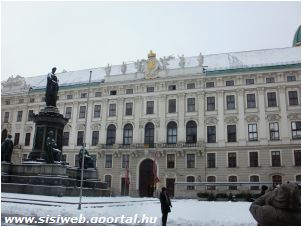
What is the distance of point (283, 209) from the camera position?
5.72 meters

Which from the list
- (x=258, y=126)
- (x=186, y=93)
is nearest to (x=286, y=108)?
(x=258, y=126)

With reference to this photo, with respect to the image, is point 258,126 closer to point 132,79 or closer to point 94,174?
point 132,79

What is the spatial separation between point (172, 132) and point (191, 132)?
2435 mm

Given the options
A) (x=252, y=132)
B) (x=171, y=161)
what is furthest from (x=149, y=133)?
(x=252, y=132)

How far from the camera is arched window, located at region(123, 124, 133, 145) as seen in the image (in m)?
42.6

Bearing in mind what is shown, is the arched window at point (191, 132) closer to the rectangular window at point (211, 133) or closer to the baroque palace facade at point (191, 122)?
the baroque palace facade at point (191, 122)

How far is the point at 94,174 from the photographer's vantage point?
72.0ft

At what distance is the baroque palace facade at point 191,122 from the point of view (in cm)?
3725

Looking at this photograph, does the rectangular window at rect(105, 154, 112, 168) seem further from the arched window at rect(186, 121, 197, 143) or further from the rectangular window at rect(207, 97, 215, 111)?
the rectangular window at rect(207, 97, 215, 111)

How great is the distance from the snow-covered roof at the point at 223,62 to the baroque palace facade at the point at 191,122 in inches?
5.6

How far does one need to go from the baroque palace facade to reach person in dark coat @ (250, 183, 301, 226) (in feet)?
101

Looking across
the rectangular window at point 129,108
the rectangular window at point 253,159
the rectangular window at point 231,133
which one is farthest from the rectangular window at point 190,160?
the rectangular window at point 129,108

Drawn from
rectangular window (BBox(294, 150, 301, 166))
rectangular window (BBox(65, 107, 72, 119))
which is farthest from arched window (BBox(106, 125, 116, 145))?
rectangular window (BBox(294, 150, 301, 166))

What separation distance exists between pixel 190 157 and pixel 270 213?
3369 cm
